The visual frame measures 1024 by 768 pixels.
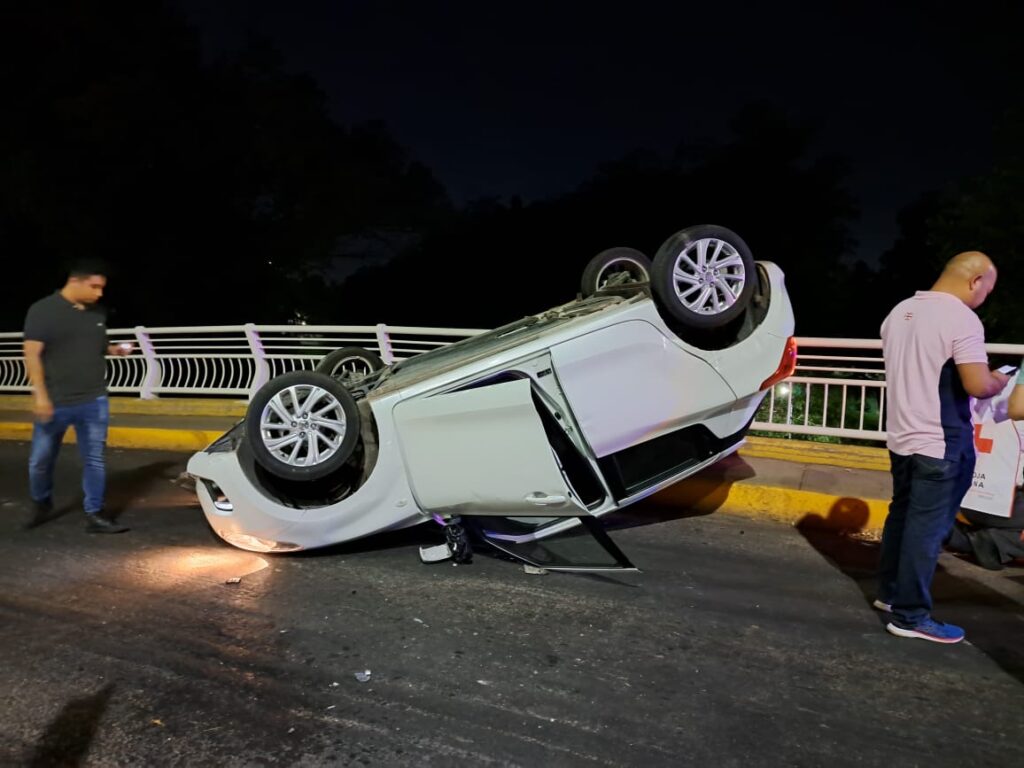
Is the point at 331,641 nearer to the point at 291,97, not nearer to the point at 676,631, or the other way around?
the point at 676,631

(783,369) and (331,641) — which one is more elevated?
(783,369)

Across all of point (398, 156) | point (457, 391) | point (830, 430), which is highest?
point (398, 156)

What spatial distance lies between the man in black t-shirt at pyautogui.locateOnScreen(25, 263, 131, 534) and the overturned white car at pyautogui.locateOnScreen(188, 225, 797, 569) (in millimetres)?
1048

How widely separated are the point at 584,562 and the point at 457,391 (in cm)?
126

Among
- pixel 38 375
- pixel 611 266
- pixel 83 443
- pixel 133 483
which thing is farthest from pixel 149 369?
pixel 611 266

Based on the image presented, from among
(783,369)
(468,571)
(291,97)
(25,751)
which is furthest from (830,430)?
(291,97)

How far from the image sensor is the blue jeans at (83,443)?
4.76m

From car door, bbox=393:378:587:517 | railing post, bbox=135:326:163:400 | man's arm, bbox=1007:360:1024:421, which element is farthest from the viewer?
railing post, bbox=135:326:163:400

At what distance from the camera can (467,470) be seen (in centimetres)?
384

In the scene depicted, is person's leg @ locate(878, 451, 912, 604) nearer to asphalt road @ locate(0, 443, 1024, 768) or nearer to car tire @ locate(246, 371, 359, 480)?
asphalt road @ locate(0, 443, 1024, 768)

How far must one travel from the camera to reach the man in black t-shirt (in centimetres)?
459

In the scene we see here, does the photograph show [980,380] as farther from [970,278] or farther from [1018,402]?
[970,278]

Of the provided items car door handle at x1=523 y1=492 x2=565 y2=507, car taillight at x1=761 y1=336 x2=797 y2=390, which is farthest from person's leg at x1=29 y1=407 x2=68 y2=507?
car taillight at x1=761 y1=336 x2=797 y2=390

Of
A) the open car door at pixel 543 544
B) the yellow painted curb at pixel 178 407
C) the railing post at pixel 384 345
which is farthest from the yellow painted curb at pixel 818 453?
the yellow painted curb at pixel 178 407
